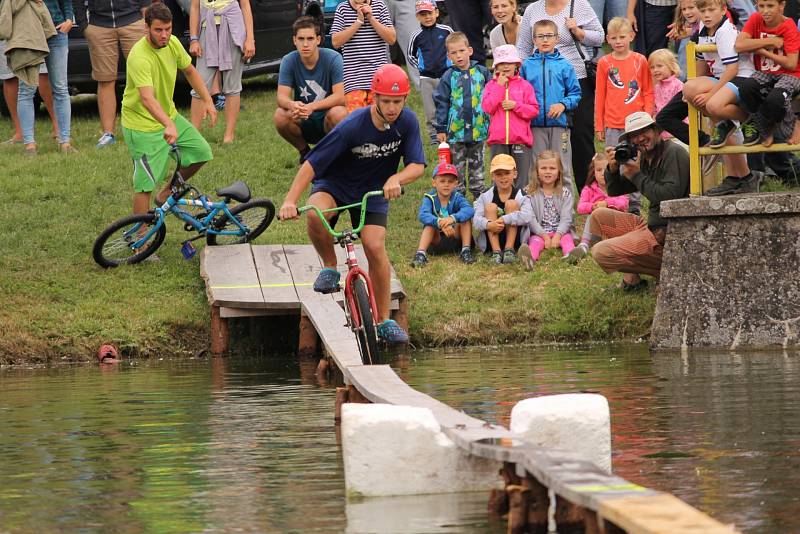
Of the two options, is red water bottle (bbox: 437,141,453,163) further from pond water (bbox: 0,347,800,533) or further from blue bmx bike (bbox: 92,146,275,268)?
pond water (bbox: 0,347,800,533)

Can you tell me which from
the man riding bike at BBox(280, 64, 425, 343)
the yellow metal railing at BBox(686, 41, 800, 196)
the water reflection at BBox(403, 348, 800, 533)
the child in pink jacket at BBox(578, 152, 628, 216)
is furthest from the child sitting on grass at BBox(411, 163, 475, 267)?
the man riding bike at BBox(280, 64, 425, 343)

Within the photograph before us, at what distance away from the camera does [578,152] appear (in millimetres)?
→ 16828

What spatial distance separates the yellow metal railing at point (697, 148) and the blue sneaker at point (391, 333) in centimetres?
364

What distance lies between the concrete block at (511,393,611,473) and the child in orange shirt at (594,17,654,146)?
923cm

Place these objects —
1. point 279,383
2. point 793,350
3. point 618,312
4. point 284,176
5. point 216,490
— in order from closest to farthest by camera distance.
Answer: point 216,490 < point 279,383 < point 793,350 < point 618,312 < point 284,176

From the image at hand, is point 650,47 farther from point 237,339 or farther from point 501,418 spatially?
point 501,418

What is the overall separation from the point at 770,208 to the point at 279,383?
4.17m

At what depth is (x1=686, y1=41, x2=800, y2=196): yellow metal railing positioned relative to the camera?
12.4 m

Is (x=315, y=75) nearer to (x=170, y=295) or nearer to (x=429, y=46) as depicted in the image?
(x=429, y=46)

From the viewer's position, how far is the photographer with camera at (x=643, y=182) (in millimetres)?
12914

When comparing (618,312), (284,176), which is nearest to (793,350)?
(618,312)

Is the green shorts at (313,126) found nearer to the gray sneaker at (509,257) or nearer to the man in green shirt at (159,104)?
the man in green shirt at (159,104)

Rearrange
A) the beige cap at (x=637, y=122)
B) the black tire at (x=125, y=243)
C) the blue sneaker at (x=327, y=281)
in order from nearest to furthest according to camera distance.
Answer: the blue sneaker at (x=327, y=281) < the beige cap at (x=637, y=122) < the black tire at (x=125, y=243)

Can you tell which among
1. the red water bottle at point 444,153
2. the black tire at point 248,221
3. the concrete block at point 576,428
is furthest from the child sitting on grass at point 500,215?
the concrete block at point 576,428
